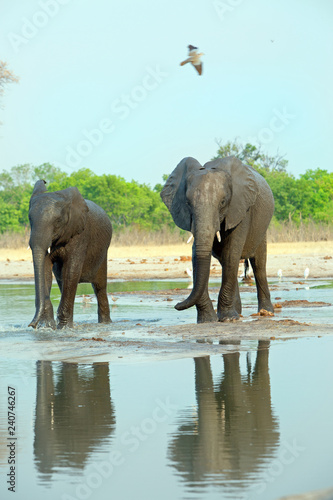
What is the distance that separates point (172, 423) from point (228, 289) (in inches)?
235

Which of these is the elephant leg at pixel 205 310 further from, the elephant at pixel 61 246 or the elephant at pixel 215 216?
the elephant at pixel 61 246

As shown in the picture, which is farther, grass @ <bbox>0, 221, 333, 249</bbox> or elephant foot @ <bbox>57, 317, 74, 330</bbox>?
grass @ <bbox>0, 221, 333, 249</bbox>

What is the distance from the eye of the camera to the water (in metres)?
5.00

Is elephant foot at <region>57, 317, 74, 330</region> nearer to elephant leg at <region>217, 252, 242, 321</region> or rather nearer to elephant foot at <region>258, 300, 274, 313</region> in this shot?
A: elephant leg at <region>217, 252, 242, 321</region>

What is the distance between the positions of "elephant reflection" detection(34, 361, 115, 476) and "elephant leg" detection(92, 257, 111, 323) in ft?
14.9

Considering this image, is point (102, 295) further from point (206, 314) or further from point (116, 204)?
point (116, 204)

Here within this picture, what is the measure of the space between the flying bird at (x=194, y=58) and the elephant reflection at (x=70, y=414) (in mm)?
6001

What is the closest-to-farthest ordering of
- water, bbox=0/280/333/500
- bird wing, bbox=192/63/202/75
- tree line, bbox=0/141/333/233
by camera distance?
water, bbox=0/280/333/500
bird wing, bbox=192/63/202/75
tree line, bbox=0/141/333/233

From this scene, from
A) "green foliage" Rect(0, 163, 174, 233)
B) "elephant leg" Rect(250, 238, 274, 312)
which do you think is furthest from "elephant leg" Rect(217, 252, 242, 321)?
"green foliage" Rect(0, 163, 174, 233)

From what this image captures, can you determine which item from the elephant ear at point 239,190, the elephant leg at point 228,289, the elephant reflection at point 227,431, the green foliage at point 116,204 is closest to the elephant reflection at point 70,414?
the elephant reflection at point 227,431

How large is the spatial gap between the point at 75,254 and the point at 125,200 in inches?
1989

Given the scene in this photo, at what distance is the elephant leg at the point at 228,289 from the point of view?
12.2 m

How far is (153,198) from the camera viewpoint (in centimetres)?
6988

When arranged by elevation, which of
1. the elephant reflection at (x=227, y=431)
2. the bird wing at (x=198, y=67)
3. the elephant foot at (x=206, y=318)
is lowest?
the elephant reflection at (x=227, y=431)
